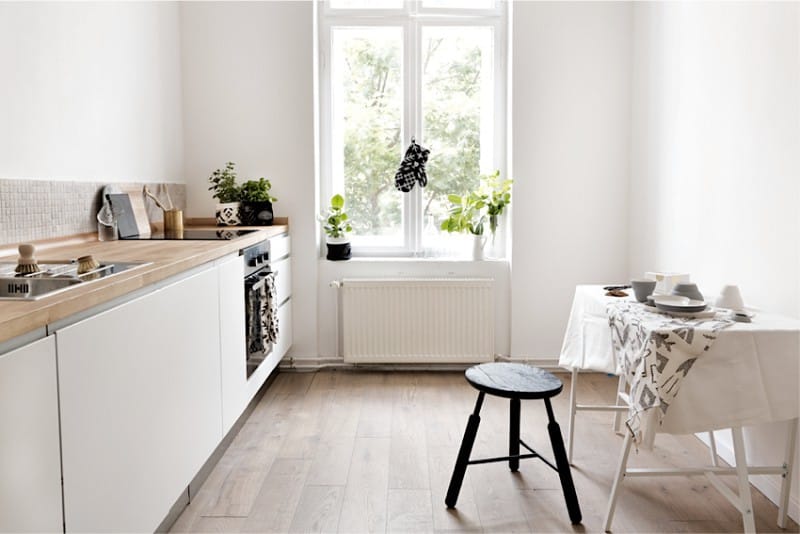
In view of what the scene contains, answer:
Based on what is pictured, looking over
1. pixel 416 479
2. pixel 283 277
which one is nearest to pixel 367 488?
pixel 416 479

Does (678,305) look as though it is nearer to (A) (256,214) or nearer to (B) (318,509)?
(B) (318,509)

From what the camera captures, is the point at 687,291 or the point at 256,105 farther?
the point at 256,105

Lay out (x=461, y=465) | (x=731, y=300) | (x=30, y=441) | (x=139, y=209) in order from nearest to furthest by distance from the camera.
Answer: (x=30, y=441) < (x=731, y=300) < (x=461, y=465) < (x=139, y=209)

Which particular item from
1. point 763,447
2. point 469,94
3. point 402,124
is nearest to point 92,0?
point 402,124

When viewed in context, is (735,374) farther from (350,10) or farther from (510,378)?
(350,10)

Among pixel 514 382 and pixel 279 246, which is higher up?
pixel 279 246

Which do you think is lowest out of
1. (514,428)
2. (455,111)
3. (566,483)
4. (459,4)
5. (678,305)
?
(566,483)

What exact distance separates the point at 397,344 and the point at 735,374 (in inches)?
98.4

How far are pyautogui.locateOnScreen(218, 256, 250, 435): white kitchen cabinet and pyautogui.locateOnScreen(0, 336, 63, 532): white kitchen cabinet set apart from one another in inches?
51.5

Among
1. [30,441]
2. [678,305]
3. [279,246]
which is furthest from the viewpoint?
[279,246]

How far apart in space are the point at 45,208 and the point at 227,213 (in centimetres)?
144

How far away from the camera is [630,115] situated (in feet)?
13.8

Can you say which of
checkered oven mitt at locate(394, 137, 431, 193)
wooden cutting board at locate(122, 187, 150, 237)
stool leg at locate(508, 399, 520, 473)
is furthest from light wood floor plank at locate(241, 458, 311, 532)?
checkered oven mitt at locate(394, 137, 431, 193)

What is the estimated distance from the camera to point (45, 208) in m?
2.60
